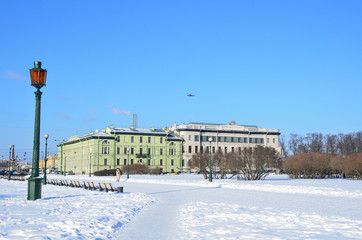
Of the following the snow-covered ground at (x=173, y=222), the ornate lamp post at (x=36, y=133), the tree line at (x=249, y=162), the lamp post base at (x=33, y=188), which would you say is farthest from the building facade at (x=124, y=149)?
the snow-covered ground at (x=173, y=222)

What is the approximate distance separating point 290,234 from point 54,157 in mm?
142401

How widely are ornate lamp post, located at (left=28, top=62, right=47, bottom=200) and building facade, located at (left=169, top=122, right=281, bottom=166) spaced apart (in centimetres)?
8275

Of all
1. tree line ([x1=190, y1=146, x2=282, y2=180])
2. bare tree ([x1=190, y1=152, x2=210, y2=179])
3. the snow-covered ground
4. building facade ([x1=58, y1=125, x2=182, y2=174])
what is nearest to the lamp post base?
the snow-covered ground

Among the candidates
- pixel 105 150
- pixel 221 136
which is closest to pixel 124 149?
pixel 105 150

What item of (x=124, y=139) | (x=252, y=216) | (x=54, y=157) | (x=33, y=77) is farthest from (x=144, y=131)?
(x=252, y=216)

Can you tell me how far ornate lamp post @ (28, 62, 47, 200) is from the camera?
19156 millimetres

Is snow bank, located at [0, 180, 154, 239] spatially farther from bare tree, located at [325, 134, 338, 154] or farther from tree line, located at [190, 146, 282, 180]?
Result: bare tree, located at [325, 134, 338, 154]

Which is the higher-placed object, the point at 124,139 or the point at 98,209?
the point at 124,139

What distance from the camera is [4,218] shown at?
12.8 meters

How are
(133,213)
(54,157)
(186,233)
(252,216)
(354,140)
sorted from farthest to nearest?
1. (54,157)
2. (354,140)
3. (133,213)
4. (252,216)
5. (186,233)

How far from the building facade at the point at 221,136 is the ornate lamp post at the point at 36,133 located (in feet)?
271

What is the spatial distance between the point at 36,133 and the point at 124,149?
7754cm

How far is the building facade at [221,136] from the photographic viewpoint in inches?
4104

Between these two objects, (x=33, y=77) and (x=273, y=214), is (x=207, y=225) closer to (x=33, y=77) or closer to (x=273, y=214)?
(x=273, y=214)
